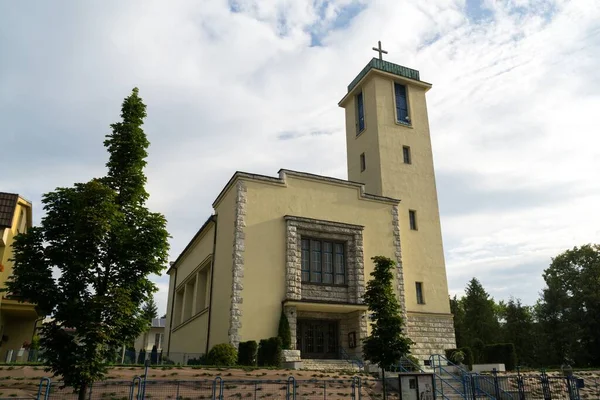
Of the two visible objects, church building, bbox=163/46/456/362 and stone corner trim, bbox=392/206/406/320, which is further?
stone corner trim, bbox=392/206/406/320

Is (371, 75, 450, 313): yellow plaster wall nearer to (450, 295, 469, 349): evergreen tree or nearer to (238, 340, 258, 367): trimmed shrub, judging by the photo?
(238, 340, 258, 367): trimmed shrub

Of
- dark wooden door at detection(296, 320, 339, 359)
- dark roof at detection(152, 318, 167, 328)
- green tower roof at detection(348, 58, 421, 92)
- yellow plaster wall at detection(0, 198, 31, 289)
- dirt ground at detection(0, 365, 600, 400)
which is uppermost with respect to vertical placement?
green tower roof at detection(348, 58, 421, 92)

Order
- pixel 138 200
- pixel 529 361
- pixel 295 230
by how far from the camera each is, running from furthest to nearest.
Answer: pixel 529 361 → pixel 295 230 → pixel 138 200

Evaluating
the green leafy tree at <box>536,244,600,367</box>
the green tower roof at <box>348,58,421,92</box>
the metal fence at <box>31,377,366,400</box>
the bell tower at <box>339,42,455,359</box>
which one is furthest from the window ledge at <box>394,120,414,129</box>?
the green leafy tree at <box>536,244,600,367</box>

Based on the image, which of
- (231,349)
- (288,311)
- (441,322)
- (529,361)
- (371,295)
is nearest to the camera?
(371,295)

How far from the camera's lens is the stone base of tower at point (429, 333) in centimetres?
2615

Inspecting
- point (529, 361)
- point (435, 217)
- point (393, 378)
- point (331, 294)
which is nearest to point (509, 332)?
point (529, 361)

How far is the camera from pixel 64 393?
13219mm

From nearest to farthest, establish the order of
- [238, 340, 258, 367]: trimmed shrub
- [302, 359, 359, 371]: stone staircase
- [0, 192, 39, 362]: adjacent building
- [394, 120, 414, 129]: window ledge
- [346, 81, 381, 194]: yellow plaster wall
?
1. [238, 340, 258, 367]: trimmed shrub
2. [302, 359, 359, 371]: stone staircase
3. [0, 192, 39, 362]: adjacent building
4. [346, 81, 381, 194]: yellow plaster wall
5. [394, 120, 414, 129]: window ledge

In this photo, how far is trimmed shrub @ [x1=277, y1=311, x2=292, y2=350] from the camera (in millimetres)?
22250

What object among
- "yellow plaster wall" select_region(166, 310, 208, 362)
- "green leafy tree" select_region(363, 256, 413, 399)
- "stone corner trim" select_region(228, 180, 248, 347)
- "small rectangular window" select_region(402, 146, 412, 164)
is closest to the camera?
"green leafy tree" select_region(363, 256, 413, 399)

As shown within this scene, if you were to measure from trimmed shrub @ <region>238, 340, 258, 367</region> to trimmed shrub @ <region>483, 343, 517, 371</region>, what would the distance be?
1247cm

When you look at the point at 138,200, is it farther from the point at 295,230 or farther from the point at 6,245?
the point at 6,245

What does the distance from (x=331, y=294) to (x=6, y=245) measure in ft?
58.6
